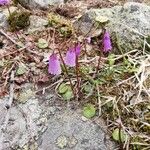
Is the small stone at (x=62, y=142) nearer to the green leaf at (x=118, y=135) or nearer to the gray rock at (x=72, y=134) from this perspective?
the gray rock at (x=72, y=134)

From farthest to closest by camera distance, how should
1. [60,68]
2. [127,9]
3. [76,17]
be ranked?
[76,17] → [127,9] → [60,68]

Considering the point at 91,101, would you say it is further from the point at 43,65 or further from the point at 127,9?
the point at 127,9

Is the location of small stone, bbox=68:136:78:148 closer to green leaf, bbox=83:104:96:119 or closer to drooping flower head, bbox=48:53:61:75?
green leaf, bbox=83:104:96:119

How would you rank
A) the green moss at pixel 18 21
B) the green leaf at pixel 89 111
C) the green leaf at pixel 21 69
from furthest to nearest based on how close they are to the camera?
the green moss at pixel 18 21
the green leaf at pixel 21 69
the green leaf at pixel 89 111

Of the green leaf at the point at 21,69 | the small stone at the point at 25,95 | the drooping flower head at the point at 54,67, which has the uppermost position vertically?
the drooping flower head at the point at 54,67

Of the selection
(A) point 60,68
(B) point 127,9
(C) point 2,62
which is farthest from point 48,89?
(B) point 127,9

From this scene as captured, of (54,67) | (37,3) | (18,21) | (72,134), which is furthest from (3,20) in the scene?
(72,134)

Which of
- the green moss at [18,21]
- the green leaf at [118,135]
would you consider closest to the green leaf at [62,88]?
the green leaf at [118,135]
